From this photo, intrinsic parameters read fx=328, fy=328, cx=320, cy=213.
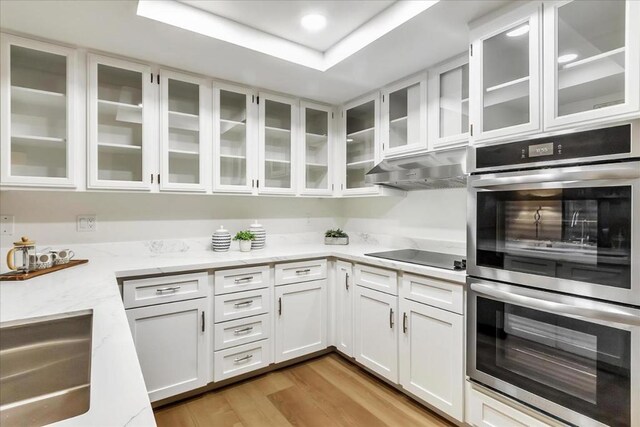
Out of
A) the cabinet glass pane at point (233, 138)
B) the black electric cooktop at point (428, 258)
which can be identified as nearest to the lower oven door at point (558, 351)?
the black electric cooktop at point (428, 258)

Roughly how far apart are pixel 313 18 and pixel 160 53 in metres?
1.01

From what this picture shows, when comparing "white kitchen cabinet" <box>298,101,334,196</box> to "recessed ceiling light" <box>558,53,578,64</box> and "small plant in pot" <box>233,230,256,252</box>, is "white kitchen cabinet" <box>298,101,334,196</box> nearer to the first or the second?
"small plant in pot" <box>233,230,256,252</box>

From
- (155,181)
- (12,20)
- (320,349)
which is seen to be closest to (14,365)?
(155,181)

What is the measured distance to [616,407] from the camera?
1242 mm

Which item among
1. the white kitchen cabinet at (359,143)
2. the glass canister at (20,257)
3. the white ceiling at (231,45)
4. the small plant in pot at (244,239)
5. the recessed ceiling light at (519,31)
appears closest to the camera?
the recessed ceiling light at (519,31)

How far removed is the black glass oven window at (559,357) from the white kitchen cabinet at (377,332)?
2.01ft

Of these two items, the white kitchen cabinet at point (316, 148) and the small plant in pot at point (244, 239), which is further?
the white kitchen cabinet at point (316, 148)

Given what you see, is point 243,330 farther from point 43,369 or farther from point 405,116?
point 405,116

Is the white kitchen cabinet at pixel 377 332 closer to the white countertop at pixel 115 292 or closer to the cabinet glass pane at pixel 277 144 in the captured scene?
the white countertop at pixel 115 292

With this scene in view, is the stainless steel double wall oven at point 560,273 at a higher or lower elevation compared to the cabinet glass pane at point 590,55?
lower

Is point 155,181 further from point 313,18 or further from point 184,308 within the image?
point 313,18

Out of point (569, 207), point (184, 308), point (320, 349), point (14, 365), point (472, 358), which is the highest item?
point (569, 207)

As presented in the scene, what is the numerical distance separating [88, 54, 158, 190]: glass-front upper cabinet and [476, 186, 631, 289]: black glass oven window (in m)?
2.13

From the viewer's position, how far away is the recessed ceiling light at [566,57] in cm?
140
